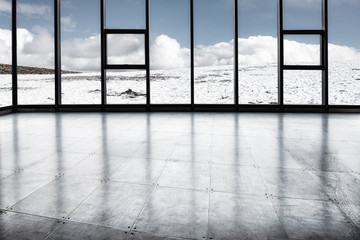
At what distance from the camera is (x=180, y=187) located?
104 inches

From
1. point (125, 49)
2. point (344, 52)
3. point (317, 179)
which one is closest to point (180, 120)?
point (125, 49)

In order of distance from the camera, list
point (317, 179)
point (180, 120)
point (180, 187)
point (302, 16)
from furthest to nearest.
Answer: point (302, 16) → point (180, 120) → point (317, 179) → point (180, 187)

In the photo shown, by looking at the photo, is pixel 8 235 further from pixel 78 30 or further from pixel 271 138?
pixel 78 30

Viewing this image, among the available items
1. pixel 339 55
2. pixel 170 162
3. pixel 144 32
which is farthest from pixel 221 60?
pixel 170 162

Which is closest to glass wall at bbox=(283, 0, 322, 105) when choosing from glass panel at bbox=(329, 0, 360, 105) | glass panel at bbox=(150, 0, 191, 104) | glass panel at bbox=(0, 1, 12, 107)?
glass panel at bbox=(329, 0, 360, 105)

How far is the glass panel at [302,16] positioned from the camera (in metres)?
8.91

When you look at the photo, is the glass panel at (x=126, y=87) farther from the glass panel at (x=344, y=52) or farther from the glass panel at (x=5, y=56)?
the glass panel at (x=344, y=52)

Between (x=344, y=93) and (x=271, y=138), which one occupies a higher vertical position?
(x=344, y=93)

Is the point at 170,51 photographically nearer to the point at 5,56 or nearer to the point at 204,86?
the point at 204,86

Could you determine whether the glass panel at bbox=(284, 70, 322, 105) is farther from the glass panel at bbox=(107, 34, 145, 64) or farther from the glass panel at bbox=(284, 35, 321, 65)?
the glass panel at bbox=(107, 34, 145, 64)

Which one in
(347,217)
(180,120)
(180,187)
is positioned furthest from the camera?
(180,120)

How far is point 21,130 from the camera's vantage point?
5.71m

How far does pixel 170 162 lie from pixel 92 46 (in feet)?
22.5

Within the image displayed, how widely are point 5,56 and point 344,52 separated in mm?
9486
